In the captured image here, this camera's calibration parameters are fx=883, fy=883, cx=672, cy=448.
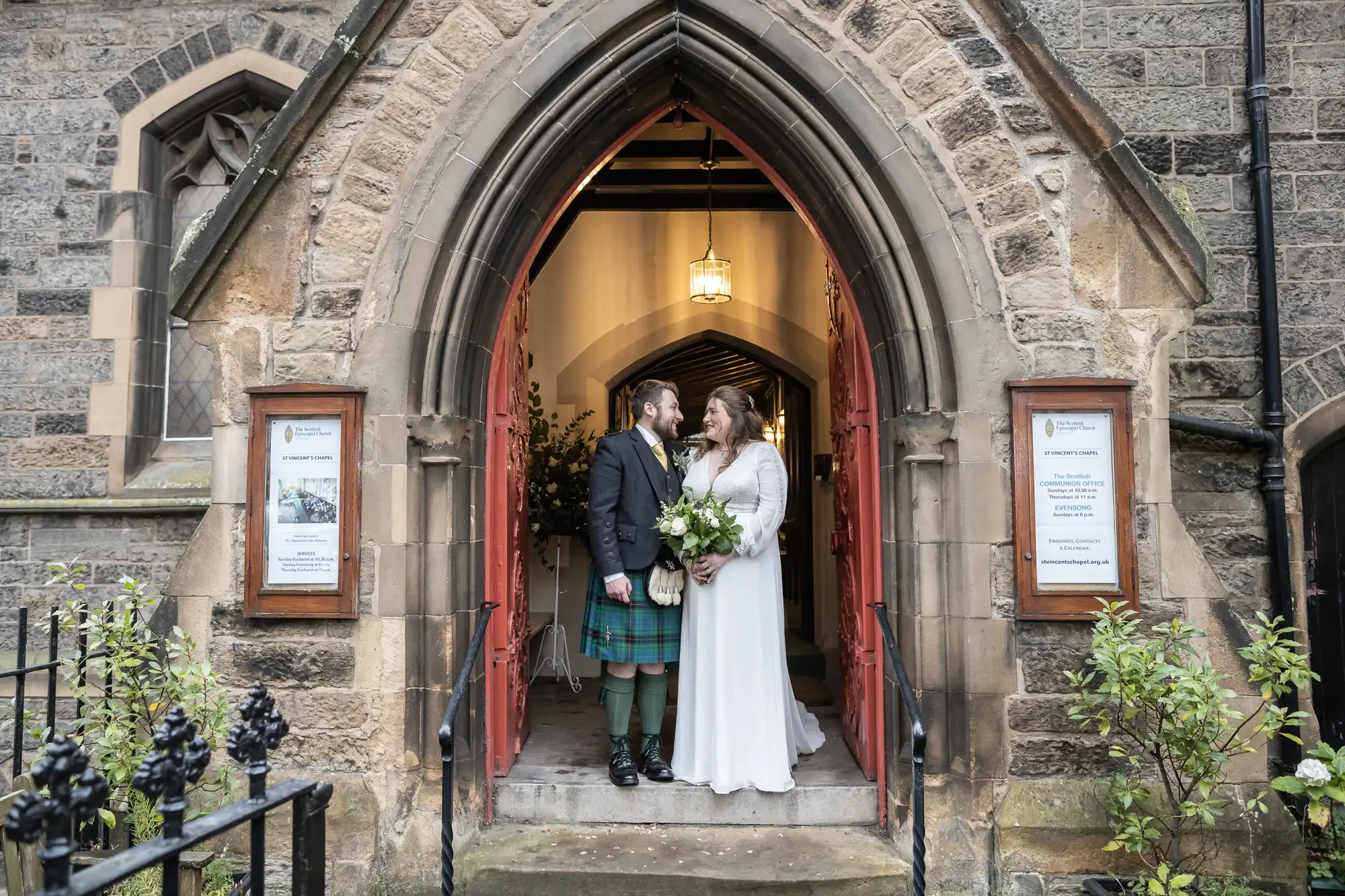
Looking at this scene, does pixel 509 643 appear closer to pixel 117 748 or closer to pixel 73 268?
pixel 117 748

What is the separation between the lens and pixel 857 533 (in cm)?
452

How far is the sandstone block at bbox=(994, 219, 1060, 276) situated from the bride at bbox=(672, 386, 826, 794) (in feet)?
4.59

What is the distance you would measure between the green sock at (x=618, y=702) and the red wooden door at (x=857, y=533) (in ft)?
3.82

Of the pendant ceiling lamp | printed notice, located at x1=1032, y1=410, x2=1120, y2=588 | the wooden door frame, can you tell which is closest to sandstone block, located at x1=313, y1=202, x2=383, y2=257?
the wooden door frame

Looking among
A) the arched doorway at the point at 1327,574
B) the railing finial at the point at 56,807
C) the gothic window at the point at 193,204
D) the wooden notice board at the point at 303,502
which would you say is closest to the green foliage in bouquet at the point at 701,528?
the wooden notice board at the point at 303,502

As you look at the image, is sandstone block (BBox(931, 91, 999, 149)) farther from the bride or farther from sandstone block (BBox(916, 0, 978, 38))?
the bride

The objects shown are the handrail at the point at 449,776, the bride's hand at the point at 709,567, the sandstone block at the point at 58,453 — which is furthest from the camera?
the sandstone block at the point at 58,453

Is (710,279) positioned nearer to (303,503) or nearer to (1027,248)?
(1027,248)

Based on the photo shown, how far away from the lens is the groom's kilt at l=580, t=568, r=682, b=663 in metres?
4.33

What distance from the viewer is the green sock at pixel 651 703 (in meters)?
4.39

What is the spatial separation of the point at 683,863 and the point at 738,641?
3.30ft

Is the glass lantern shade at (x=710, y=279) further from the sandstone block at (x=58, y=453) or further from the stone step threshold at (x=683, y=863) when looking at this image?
the sandstone block at (x=58, y=453)

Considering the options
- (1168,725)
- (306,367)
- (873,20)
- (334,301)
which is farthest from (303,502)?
(1168,725)

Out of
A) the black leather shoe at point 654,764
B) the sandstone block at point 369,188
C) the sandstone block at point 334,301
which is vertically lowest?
the black leather shoe at point 654,764
